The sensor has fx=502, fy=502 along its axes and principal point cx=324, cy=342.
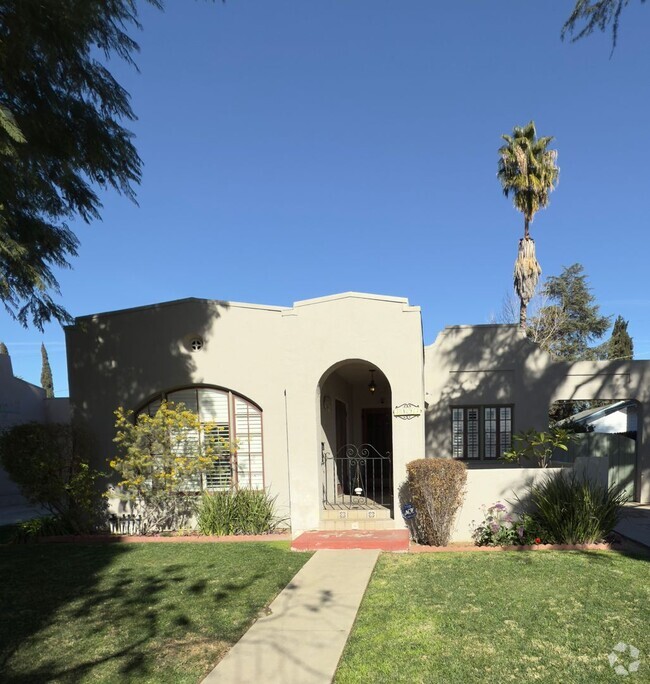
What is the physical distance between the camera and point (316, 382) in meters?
8.62

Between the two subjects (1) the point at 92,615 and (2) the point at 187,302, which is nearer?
(1) the point at 92,615

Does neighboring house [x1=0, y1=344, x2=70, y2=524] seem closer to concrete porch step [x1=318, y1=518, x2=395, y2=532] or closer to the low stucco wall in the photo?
concrete porch step [x1=318, y1=518, x2=395, y2=532]

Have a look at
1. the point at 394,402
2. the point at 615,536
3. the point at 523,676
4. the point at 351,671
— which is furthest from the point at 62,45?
the point at 615,536

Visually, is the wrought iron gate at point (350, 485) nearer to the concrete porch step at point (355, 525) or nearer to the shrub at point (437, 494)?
the concrete porch step at point (355, 525)

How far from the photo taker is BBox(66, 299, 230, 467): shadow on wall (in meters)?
9.74

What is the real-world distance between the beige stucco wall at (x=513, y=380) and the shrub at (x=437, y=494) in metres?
5.14

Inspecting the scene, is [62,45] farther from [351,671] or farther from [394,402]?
[351,671]

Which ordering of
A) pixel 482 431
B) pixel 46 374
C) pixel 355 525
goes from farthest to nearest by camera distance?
pixel 46 374 → pixel 482 431 → pixel 355 525

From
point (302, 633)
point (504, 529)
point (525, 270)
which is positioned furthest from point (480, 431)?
point (302, 633)

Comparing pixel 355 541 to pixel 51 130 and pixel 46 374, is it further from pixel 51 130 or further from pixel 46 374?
pixel 46 374

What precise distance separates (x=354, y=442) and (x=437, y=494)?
6.35 m

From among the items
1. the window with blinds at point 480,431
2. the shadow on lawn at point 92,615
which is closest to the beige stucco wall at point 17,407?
the shadow on lawn at point 92,615

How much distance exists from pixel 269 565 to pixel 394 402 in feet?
10.6

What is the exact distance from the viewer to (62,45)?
6797 mm
